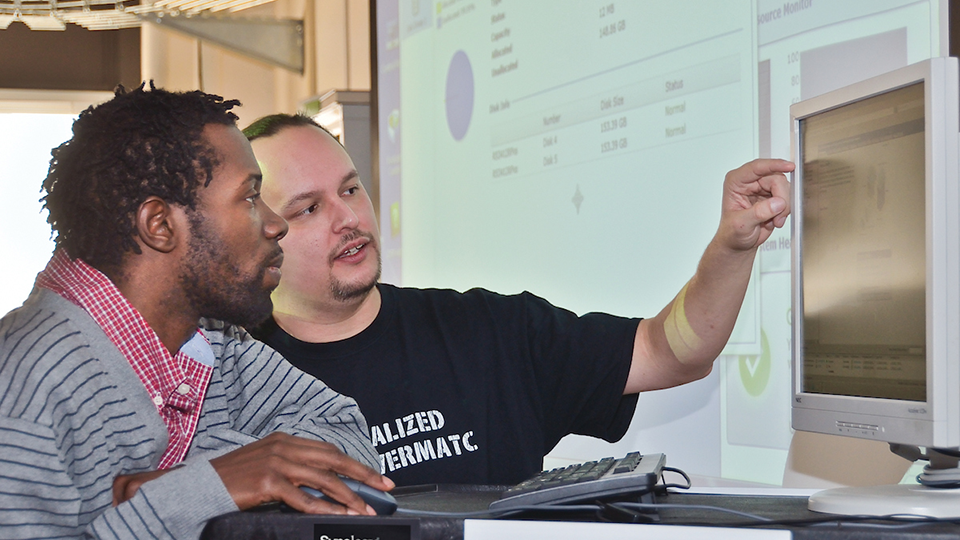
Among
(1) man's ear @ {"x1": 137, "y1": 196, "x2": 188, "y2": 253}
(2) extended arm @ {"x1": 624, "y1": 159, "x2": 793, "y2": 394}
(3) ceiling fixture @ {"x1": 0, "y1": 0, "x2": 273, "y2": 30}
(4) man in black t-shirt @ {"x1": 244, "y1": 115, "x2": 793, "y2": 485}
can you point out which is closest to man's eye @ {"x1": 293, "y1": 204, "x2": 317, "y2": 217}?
(4) man in black t-shirt @ {"x1": 244, "y1": 115, "x2": 793, "y2": 485}

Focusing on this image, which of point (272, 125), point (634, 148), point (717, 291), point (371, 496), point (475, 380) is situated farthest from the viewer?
point (634, 148)

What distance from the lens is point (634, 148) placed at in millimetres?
1734

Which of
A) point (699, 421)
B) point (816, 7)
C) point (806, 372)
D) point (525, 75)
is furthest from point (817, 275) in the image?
point (525, 75)

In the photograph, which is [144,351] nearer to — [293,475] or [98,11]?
[293,475]

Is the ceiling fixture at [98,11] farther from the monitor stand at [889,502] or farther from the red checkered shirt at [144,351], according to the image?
the monitor stand at [889,502]

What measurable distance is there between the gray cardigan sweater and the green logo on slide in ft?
2.34

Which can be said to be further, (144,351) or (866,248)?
(144,351)

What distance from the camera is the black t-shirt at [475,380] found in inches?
54.4

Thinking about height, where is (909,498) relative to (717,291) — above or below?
below

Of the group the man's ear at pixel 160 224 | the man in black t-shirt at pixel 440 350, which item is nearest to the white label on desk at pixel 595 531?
the man's ear at pixel 160 224

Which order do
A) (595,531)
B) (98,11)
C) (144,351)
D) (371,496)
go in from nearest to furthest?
1. (595,531)
2. (371,496)
3. (144,351)
4. (98,11)

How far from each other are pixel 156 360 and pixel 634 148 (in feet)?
3.40

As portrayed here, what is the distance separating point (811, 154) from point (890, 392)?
0.26 m

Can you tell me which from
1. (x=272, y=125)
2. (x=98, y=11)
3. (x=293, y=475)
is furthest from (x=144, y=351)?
(x=98, y=11)
